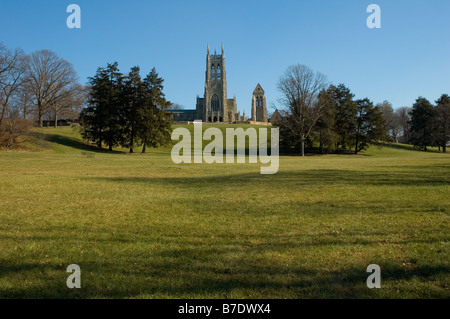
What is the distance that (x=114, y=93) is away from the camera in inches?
1876

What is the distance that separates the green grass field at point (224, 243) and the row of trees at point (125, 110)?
3505cm

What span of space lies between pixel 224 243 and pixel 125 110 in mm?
44563

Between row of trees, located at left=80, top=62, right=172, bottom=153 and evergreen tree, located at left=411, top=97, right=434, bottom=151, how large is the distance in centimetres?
5602

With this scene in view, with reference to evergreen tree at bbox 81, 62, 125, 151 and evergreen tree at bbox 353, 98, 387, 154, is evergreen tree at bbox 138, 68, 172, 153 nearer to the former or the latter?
evergreen tree at bbox 81, 62, 125, 151

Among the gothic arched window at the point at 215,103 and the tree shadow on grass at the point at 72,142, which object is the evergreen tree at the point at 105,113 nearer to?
the tree shadow on grass at the point at 72,142

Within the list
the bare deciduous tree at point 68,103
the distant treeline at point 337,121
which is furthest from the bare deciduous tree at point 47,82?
the distant treeline at point 337,121

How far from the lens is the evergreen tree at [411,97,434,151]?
6969 centimetres

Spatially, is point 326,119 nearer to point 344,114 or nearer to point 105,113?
point 344,114

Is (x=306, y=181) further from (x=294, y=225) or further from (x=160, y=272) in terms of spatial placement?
(x=160, y=272)

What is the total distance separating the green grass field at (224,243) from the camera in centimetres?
445

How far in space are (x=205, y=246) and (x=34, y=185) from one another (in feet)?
34.0

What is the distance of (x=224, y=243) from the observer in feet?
20.8
